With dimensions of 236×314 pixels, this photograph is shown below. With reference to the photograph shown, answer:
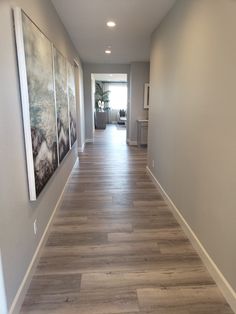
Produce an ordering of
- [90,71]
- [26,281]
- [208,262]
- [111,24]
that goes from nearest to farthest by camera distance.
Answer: [26,281]
[208,262]
[111,24]
[90,71]

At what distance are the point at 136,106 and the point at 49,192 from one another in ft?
16.9

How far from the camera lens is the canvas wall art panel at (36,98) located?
167 cm

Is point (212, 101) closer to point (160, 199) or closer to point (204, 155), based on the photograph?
point (204, 155)

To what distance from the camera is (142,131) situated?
700 centimetres

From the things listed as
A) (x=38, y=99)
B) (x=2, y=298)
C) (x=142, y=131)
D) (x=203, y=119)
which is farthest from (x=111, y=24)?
(x=142, y=131)

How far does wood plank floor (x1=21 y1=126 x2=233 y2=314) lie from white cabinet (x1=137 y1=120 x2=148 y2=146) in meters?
3.69

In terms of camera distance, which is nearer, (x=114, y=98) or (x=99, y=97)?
(x=99, y=97)

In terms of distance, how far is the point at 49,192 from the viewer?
259cm

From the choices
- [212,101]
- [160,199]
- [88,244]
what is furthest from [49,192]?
[212,101]

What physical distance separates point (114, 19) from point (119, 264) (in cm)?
318

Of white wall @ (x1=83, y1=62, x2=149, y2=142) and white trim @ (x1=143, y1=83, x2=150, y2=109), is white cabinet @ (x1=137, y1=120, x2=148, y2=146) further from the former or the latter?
white trim @ (x1=143, y1=83, x2=150, y2=109)

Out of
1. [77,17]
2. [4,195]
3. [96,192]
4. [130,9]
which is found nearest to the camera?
[4,195]

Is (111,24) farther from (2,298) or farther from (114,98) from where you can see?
(114,98)

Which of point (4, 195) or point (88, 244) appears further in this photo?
point (88, 244)
